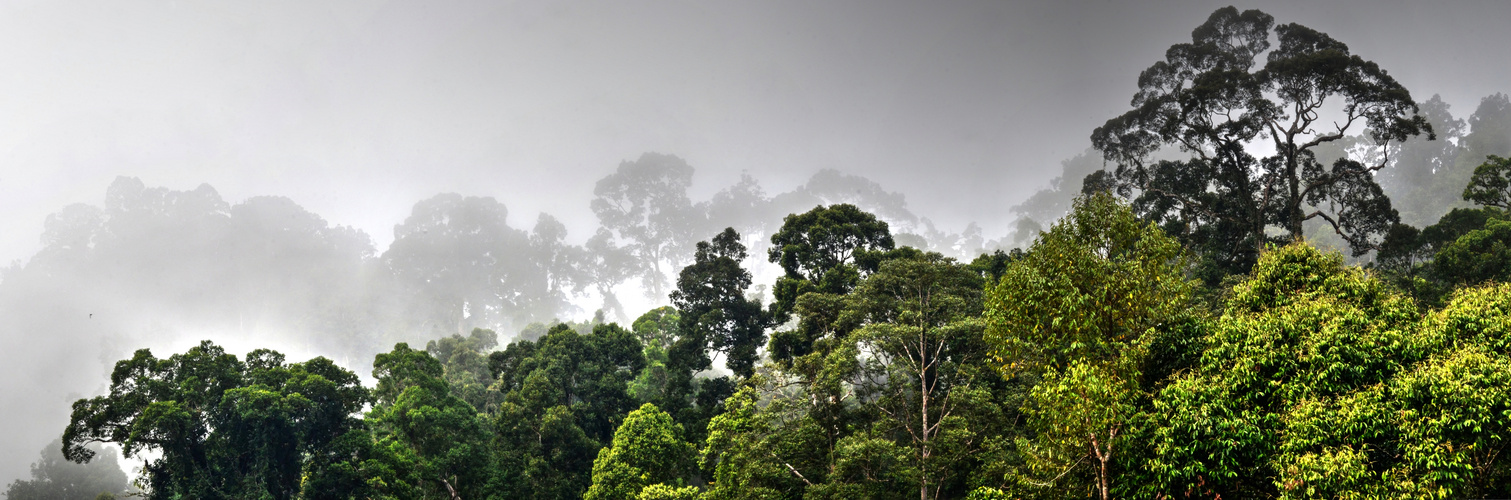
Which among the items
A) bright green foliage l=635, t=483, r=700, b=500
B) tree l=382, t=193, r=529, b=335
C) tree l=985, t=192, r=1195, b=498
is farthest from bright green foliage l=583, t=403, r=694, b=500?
tree l=382, t=193, r=529, b=335

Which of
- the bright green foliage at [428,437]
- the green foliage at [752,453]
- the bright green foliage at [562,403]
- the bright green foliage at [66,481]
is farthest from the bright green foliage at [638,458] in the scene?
the bright green foliage at [66,481]

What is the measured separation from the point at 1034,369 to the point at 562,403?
2278 centimetres

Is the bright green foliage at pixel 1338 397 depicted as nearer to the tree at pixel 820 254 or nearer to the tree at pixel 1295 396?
the tree at pixel 1295 396

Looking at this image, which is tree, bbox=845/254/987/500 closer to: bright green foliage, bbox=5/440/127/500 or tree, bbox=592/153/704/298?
bright green foliage, bbox=5/440/127/500

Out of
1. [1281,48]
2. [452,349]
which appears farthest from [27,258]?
[1281,48]

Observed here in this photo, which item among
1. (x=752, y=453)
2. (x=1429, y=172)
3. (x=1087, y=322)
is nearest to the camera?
(x=1087, y=322)

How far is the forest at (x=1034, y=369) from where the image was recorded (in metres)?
8.78

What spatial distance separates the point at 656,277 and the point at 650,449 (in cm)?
7259

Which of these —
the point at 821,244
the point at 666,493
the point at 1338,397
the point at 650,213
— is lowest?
the point at 1338,397

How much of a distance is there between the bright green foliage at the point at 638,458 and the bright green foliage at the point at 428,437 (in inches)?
233

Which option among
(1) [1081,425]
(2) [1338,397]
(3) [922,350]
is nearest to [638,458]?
(3) [922,350]

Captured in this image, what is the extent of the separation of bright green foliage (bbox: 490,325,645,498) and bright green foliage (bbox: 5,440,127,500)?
33906 millimetres

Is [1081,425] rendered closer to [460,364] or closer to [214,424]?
[214,424]

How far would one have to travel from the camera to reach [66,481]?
144ft
